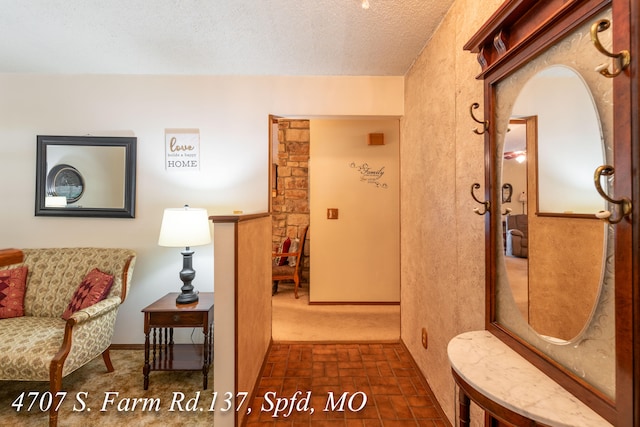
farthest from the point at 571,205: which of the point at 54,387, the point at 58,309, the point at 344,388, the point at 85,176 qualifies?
the point at 85,176

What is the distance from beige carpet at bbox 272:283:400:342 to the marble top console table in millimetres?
1972

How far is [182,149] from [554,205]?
270 centimetres

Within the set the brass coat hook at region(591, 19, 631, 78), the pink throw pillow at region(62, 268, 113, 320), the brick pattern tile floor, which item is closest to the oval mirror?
the brass coat hook at region(591, 19, 631, 78)

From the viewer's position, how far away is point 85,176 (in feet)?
8.55

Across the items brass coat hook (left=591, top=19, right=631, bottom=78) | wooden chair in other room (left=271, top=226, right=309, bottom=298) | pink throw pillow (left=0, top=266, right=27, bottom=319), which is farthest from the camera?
wooden chair in other room (left=271, top=226, right=309, bottom=298)

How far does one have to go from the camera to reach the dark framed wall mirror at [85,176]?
8.50ft

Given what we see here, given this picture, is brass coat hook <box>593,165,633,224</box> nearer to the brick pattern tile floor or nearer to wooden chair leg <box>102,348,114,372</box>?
the brick pattern tile floor

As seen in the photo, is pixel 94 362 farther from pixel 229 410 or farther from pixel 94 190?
pixel 229 410

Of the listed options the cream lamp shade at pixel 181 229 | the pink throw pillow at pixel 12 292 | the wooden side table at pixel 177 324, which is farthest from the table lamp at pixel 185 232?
the pink throw pillow at pixel 12 292

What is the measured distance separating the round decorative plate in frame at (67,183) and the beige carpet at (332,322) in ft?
7.48

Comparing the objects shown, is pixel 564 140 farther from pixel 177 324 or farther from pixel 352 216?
pixel 352 216

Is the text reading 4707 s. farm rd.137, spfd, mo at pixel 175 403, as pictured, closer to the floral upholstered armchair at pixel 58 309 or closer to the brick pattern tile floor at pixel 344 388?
the brick pattern tile floor at pixel 344 388

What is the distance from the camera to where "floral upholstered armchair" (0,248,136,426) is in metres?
Result: 1.72

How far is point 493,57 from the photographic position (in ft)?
3.61
